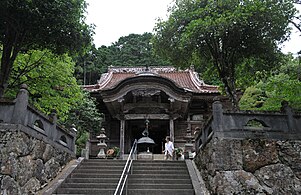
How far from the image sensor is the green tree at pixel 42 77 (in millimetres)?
9445

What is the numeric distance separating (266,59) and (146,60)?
2555cm

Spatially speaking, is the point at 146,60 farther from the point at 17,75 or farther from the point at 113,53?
the point at 17,75

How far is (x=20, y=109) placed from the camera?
6766 millimetres

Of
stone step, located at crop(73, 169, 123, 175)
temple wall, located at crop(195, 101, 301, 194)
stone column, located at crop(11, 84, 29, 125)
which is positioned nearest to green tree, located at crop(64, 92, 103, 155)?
stone step, located at crop(73, 169, 123, 175)

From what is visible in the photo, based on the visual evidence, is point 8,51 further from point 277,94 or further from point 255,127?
point 277,94

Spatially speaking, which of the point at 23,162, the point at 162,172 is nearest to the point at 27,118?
the point at 23,162

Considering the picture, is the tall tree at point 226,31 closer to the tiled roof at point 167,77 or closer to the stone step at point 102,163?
the stone step at point 102,163

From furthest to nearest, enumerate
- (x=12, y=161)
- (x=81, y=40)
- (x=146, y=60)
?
1. (x=146, y=60)
2. (x=81, y=40)
3. (x=12, y=161)

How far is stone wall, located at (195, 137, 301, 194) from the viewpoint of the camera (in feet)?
22.4

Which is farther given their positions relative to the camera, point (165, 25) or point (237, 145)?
point (165, 25)

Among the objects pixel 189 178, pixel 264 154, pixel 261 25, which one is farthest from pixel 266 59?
pixel 189 178

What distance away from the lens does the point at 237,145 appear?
721cm

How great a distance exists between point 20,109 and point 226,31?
6642 millimetres

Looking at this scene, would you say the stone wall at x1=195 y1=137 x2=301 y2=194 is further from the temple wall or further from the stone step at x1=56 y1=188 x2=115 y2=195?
the stone step at x1=56 y1=188 x2=115 y2=195
